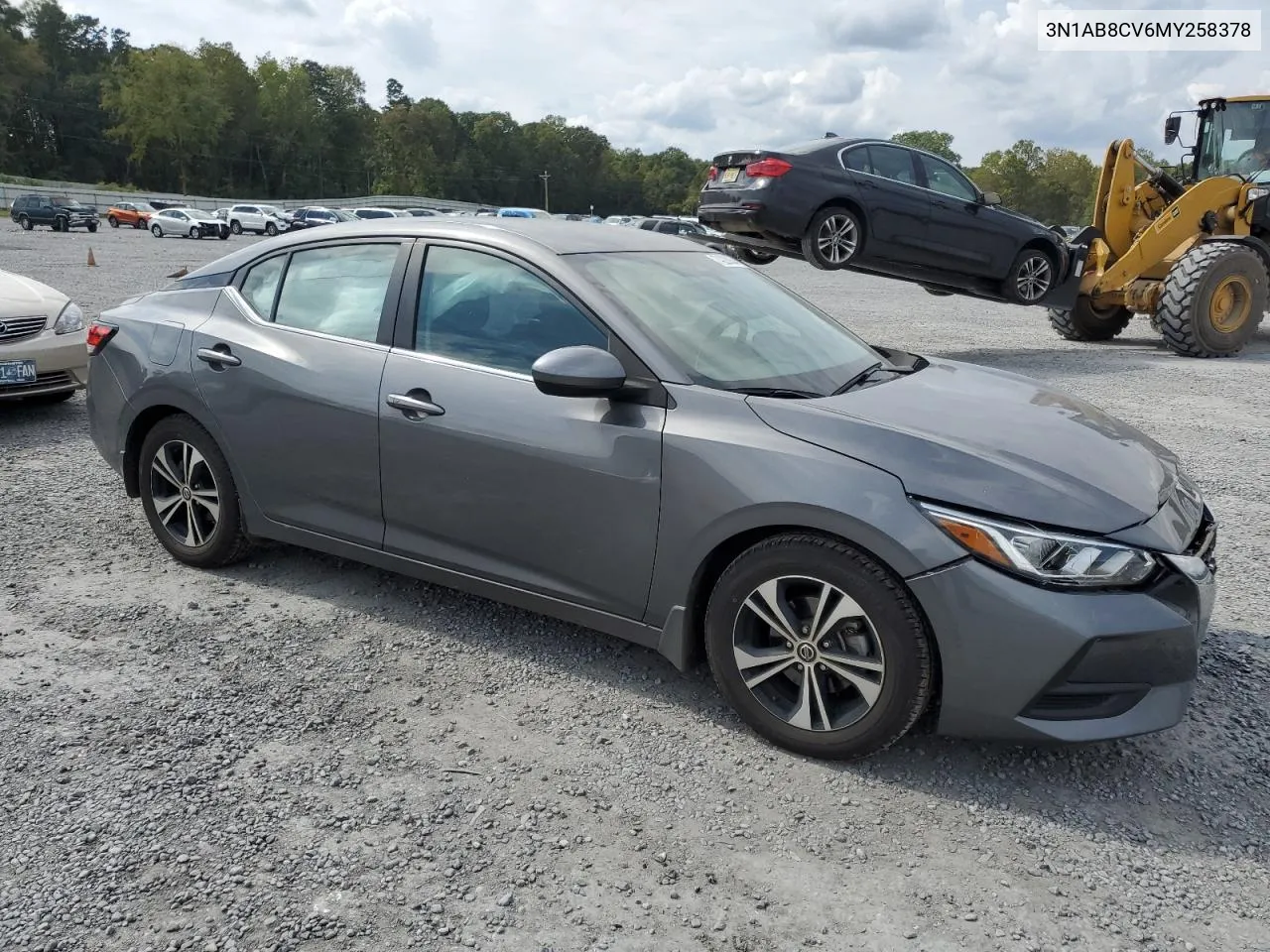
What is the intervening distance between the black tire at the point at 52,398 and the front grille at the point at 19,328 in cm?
42

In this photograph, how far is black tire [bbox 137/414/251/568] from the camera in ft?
14.2

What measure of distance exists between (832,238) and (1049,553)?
28.2 feet

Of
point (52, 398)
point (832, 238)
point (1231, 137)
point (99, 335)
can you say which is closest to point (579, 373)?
point (99, 335)

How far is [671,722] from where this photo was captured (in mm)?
3352

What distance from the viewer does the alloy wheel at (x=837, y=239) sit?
35.4 feet

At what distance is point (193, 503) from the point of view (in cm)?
447

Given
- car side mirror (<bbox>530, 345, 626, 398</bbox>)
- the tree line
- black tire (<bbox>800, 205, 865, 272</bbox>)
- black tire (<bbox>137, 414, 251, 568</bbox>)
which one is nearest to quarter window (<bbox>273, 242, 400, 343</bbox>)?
black tire (<bbox>137, 414, 251, 568</bbox>)

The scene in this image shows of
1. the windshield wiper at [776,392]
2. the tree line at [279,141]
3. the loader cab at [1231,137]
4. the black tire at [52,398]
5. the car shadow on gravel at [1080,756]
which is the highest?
the tree line at [279,141]

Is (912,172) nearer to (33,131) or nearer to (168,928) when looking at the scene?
(168,928)

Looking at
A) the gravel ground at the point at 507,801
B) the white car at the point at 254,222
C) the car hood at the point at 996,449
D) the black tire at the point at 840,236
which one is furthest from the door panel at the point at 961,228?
the white car at the point at 254,222

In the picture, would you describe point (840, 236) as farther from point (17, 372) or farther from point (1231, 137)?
point (17, 372)

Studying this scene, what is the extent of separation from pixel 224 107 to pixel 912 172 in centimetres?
10835

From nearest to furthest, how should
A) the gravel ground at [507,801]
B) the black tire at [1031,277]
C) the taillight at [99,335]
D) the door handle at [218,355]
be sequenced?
the gravel ground at [507,801] → the door handle at [218,355] → the taillight at [99,335] → the black tire at [1031,277]

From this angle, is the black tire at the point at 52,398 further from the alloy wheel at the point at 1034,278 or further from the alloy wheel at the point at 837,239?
the alloy wheel at the point at 1034,278
